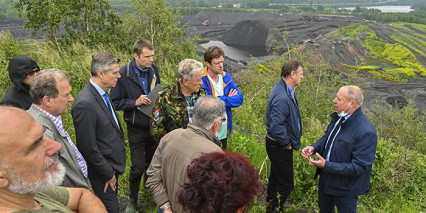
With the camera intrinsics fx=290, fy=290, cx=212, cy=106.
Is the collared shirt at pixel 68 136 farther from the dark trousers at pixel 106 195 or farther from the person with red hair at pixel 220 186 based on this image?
the person with red hair at pixel 220 186

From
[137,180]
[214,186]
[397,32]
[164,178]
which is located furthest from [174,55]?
[397,32]

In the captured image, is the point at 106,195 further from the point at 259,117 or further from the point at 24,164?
the point at 259,117

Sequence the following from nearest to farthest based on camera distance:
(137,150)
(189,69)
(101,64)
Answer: (101,64)
(189,69)
(137,150)

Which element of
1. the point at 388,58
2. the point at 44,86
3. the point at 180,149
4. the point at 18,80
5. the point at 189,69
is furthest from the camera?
the point at 388,58

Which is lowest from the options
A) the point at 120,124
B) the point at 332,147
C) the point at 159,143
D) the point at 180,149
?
the point at 332,147

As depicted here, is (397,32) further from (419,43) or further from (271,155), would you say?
(271,155)

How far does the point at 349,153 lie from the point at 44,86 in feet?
9.62

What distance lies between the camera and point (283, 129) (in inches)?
130

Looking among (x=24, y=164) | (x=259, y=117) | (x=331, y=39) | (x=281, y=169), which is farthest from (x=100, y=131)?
(x=331, y=39)

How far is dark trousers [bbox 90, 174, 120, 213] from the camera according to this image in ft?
9.40

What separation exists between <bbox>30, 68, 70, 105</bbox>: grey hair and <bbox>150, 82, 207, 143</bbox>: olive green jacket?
3.31 ft

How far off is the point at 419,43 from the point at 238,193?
58.7 metres

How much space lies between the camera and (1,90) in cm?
637

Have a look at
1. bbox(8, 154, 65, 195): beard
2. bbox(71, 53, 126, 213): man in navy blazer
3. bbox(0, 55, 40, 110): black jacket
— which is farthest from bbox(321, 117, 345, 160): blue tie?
bbox(0, 55, 40, 110): black jacket
